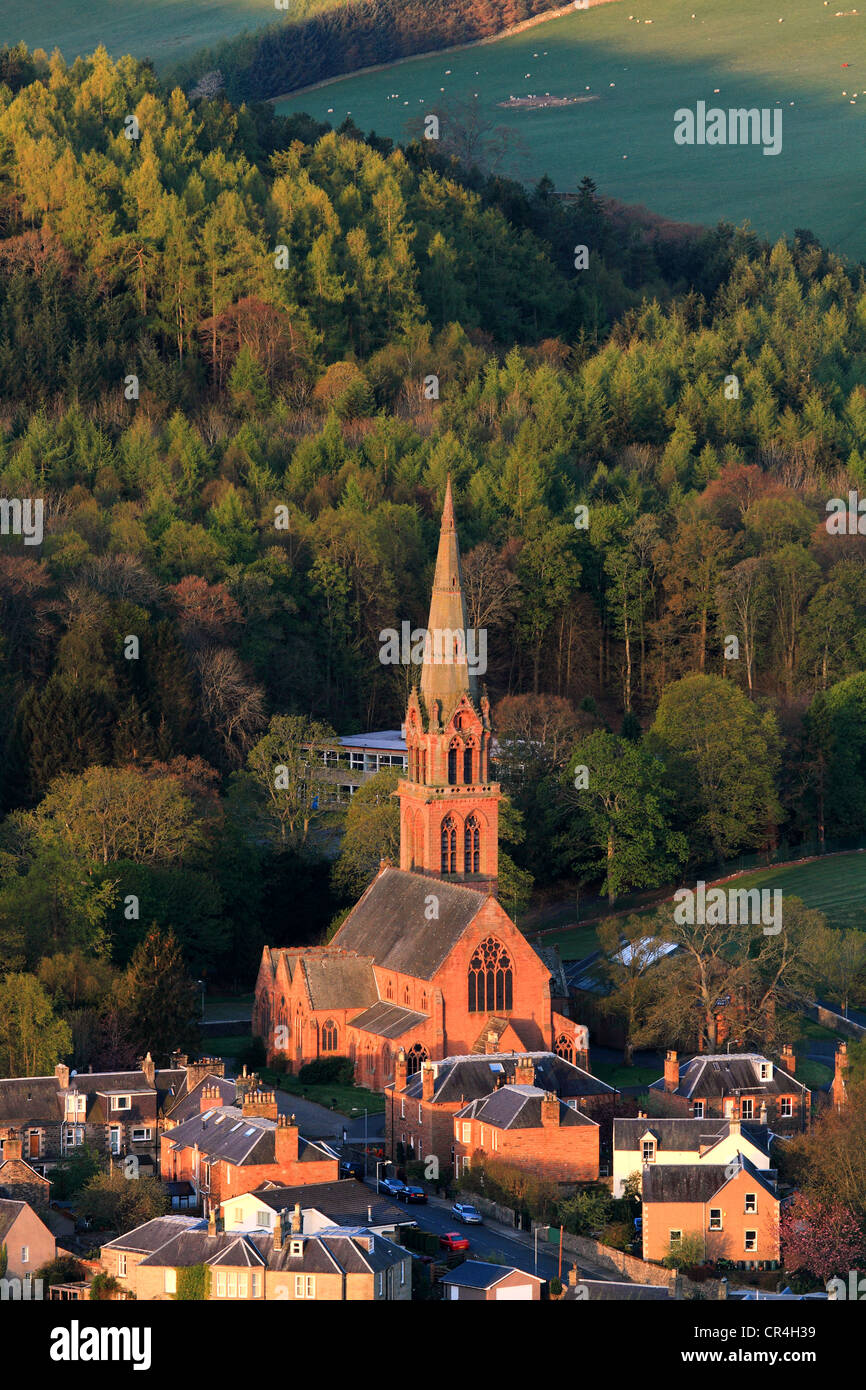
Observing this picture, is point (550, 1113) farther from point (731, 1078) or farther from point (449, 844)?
point (449, 844)

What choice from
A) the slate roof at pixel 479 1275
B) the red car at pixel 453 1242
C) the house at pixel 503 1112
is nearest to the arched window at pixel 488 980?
the house at pixel 503 1112

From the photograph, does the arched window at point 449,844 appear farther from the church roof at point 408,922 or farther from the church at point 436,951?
the church roof at point 408,922

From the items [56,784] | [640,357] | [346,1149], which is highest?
[640,357]

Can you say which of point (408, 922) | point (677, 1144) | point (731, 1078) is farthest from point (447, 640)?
point (677, 1144)

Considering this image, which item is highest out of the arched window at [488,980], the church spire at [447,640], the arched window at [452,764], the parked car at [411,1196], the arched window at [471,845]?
the church spire at [447,640]

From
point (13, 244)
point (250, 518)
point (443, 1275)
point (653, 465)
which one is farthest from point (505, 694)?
point (443, 1275)

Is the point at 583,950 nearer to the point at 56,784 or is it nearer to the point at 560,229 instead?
the point at 56,784

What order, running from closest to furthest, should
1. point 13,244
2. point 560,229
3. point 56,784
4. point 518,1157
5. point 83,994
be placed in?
point 518,1157, point 83,994, point 56,784, point 13,244, point 560,229

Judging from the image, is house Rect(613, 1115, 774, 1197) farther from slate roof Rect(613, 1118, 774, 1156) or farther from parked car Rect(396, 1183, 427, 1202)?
parked car Rect(396, 1183, 427, 1202)
